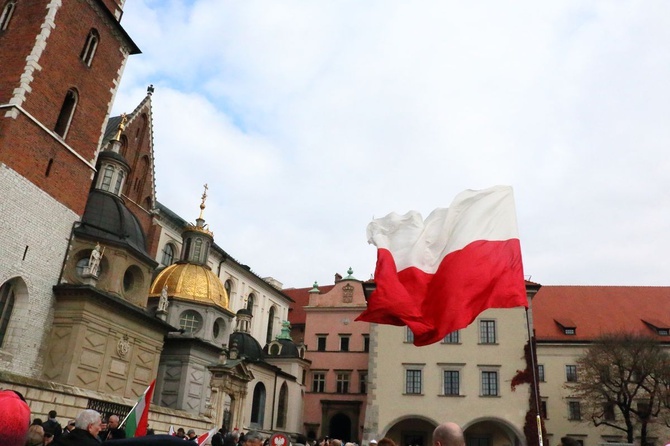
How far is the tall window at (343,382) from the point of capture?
146 feet

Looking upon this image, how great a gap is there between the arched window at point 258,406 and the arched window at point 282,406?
2566 millimetres

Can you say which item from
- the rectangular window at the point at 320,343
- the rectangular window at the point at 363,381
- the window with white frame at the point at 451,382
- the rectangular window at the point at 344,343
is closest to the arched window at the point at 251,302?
the rectangular window at the point at 320,343

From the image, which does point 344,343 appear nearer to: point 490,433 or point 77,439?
point 490,433

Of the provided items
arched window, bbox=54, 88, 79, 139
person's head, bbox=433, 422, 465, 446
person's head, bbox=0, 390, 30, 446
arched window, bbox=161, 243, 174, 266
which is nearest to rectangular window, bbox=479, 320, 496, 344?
arched window, bbox=161, 243, 174, 266

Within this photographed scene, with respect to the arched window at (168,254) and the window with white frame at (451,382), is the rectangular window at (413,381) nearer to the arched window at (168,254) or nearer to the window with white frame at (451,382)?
the window with white frame at (451,382)

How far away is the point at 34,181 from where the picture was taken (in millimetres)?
22688

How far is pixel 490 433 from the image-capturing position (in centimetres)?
3484

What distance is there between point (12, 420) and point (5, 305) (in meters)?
22.3

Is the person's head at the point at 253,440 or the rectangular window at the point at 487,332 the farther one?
the rectangular window at the point at 487,332

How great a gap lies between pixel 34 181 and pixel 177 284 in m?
13.6

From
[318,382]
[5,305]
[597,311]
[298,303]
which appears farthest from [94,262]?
[298,303]

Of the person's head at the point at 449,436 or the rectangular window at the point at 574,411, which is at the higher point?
the rectangular window at the point at 574,411

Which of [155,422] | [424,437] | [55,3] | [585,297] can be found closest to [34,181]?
[55,3]

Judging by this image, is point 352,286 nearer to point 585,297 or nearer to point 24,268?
point 585,297
